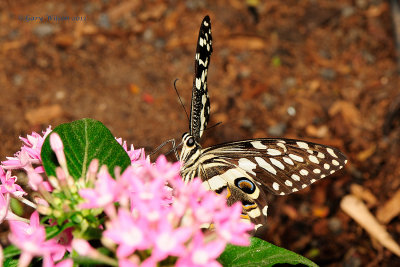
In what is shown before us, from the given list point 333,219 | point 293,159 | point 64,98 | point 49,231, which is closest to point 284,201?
point 333,219

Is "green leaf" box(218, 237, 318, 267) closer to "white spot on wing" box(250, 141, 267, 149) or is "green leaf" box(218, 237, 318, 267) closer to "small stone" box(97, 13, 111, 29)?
"white spot on wing" box(250, 141, 267, 149)

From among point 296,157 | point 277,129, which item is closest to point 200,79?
point 296,157

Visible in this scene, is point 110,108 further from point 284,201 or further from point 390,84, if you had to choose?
point 390,84

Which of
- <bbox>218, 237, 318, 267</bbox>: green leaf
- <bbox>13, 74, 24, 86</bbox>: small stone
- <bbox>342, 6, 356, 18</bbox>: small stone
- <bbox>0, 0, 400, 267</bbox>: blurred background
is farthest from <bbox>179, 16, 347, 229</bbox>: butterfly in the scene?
<bbox>342, 6, 356, 18</bbox>: small stone

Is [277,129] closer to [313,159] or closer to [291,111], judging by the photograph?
[291,111]

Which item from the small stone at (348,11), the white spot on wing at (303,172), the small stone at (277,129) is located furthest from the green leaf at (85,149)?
the small stone at (348,11)
